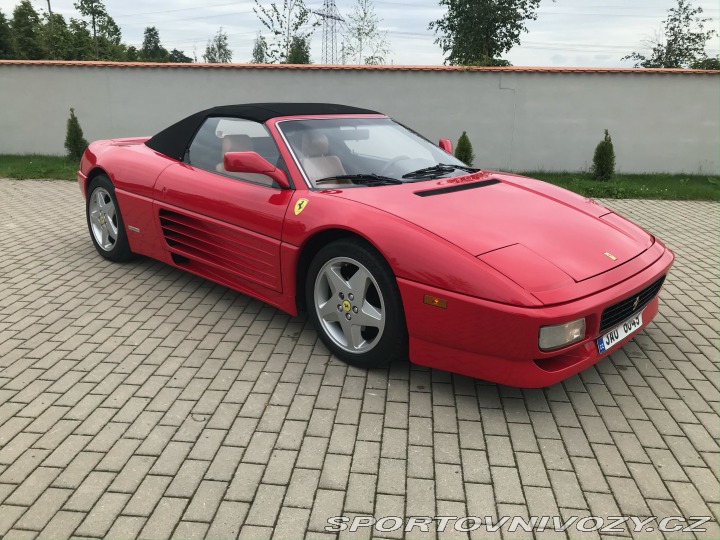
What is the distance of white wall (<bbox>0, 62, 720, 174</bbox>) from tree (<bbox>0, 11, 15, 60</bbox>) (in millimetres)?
31404

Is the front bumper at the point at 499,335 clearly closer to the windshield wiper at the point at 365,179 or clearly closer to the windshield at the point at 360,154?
the windshield wiper at the point at 365,179

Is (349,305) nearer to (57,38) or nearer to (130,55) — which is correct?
(57,38)

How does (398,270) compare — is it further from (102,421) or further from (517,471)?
(102,421)

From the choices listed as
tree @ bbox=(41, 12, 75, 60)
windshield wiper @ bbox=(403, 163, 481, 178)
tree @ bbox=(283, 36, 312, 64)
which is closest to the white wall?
tree @ bbox=(283, 36, 312, 64)

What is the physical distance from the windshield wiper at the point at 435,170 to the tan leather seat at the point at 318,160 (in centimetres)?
47

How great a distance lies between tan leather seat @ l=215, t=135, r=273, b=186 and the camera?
373cm

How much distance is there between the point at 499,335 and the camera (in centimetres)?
265

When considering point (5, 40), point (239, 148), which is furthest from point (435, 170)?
point (5, 40)

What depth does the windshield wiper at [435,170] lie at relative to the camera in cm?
377

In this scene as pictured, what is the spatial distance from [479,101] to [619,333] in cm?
958

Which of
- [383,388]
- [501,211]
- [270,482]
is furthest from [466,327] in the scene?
[270,482]

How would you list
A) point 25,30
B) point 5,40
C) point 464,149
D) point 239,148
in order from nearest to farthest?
1. point 239,148
2. point 464,149
3. point 5,40
4. point 25,30

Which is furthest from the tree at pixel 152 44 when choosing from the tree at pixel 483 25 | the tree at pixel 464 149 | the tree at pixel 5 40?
the tree at pixel 464 149

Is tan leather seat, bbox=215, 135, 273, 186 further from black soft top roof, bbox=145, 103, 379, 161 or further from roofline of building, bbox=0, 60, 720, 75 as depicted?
roofline of building, bbox=0, 60, 720, 75
